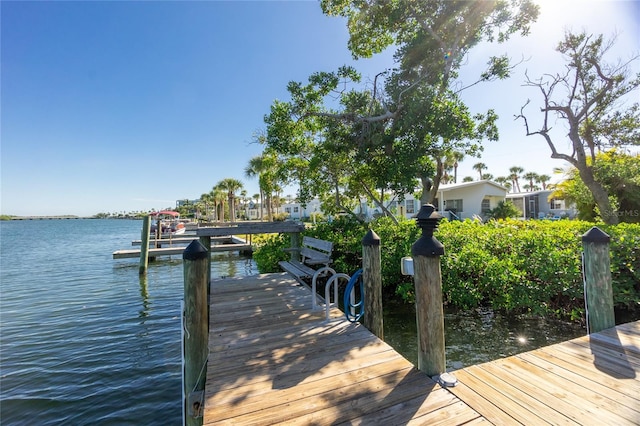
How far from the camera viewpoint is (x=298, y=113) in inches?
368

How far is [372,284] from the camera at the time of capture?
3.91 m

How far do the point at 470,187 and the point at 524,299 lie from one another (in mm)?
24245

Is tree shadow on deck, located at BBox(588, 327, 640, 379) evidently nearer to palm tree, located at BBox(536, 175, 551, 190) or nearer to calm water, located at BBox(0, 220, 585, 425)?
calm water, located at BBox(0, 220, 585, 425)

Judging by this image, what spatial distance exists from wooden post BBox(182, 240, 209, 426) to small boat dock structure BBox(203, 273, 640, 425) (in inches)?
6.1

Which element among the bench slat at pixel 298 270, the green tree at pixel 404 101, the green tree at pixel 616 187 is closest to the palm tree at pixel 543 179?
the green tree at pixel 616 187

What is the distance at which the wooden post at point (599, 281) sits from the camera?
3.60m

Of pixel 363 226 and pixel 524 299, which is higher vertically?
pixel 363 226

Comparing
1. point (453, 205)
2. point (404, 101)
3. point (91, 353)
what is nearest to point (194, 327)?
point (91, 353)

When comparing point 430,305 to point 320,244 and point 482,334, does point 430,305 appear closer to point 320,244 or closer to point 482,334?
point 482,334

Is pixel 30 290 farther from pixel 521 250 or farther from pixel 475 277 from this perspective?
pixel 521 250

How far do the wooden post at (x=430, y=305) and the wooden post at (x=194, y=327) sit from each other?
7.04 ft

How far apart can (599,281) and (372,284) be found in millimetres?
2629

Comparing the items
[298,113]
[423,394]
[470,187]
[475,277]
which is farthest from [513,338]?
[470,187]

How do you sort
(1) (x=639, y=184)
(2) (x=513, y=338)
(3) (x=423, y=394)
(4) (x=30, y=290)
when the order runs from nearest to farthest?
(3) (x=423, y=394) < (2) (x=513, y=338) < (4) (x=30, y=290) < (1) (x=639, y=184)
